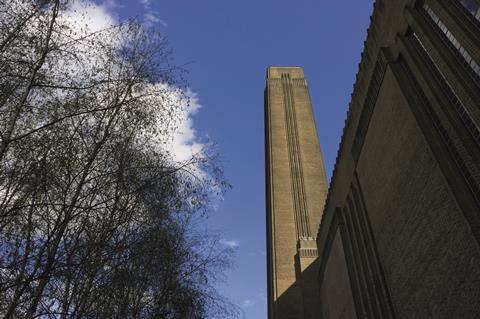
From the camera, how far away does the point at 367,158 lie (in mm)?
13828

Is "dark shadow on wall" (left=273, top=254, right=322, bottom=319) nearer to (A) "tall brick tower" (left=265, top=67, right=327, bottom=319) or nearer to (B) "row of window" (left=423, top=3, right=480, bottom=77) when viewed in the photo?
(A) "tall brick tower" (left=265, top=67, right=327, bottom=319)

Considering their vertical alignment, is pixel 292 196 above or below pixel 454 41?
above

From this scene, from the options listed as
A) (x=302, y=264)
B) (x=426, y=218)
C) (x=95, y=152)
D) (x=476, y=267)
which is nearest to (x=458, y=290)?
(x=476, y=267)

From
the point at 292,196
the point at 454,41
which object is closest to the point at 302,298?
the point at 292,196

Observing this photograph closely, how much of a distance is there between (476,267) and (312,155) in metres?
27.9

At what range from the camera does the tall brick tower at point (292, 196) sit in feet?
85.4

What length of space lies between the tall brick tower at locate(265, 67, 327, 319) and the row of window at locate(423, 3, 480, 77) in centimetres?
1910

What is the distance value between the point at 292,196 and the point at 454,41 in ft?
76.6

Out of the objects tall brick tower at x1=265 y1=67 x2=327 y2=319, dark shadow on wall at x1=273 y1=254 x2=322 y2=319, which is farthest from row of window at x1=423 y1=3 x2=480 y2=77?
tall brick tower at x1=265 y1=67 x2=327 y2=319

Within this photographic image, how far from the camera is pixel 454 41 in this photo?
9.39m

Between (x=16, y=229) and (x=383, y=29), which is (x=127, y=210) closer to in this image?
(x=16, y=229)

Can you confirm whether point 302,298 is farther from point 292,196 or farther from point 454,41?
point 454,41

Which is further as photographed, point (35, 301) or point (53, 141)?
point (53, 141)

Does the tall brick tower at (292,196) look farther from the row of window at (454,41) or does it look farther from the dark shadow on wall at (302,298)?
the row of window at (454,41)
